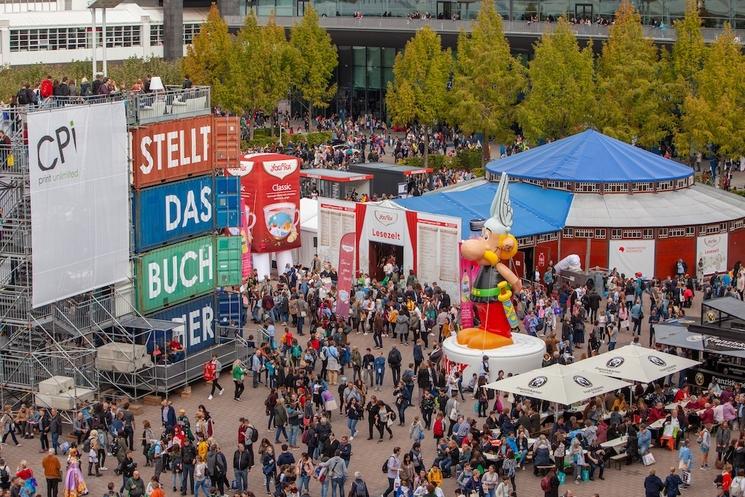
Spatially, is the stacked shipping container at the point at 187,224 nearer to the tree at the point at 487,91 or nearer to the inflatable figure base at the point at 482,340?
the inflatable figure base at the point at 482,340

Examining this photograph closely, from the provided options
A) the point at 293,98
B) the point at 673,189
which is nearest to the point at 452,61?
the point at 293,98

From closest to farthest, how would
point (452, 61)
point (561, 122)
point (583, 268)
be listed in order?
point (583, 268) → point (561, 122) → point (452, 61)

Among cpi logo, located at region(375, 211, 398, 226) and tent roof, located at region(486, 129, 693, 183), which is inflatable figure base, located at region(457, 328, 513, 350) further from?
tent roof, located at region(486, 129, 693, 183)

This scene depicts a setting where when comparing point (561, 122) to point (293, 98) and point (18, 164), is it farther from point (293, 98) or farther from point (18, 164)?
point (18, 164)

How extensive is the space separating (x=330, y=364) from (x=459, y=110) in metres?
34.8

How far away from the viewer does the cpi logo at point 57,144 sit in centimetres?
3716

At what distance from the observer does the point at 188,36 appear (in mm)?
103625

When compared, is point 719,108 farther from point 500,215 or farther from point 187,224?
point 187,224

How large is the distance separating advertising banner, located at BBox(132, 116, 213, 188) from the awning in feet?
40.9

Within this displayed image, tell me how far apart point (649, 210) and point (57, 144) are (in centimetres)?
2317

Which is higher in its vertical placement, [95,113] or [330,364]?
[95,113]

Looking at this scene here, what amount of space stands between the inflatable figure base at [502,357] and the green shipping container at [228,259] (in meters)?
6.30

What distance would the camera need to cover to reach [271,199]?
179 feet

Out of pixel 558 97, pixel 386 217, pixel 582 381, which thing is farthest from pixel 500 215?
pixel 558 97
